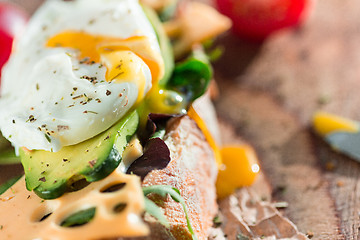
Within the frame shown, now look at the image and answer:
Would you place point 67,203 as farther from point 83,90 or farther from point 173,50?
point 173,50

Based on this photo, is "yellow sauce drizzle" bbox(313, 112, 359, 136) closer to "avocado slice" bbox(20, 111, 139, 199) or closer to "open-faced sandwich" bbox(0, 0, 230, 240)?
"open-faced sandwich" bbox(0, 0, 230, 240)

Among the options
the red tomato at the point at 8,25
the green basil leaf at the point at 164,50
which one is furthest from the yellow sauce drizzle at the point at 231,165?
the red tomato at the point at 8,25

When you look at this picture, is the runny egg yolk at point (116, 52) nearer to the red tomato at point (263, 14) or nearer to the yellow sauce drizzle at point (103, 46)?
the yellow sauce drizzle at point (103, 46)

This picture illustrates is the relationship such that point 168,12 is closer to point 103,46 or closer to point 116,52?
point 103,46

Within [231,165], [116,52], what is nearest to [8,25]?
[116,52]

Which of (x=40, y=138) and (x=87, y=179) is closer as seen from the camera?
(x=87, y=179)

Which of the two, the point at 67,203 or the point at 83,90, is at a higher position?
the point at 83,90

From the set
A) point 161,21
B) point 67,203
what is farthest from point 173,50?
point 67,203
